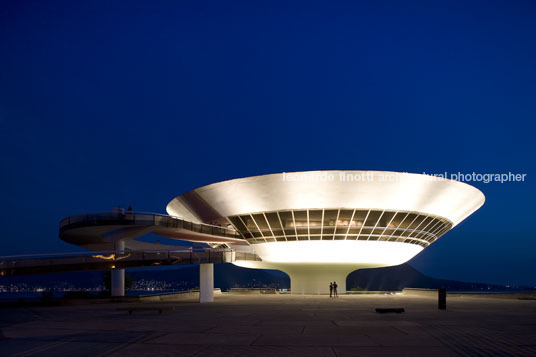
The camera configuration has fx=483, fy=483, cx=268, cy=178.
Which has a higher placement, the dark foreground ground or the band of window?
the band of window

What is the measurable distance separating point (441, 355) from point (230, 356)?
3573mm

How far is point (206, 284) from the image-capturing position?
30.5 meters

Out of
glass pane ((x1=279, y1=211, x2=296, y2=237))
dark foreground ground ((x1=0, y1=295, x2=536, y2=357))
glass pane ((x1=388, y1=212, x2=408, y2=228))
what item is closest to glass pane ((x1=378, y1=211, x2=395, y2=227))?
glass pane ((x1=388, y1=212, x2=408, y2=228))

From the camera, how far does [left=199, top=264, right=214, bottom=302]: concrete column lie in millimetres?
30297

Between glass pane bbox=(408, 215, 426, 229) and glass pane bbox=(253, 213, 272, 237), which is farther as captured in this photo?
glass pane bbox=(408, 215, 426, 229)

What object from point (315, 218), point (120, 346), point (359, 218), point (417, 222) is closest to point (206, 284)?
point (315, 218)

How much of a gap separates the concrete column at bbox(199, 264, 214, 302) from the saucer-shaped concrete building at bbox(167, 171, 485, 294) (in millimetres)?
7626

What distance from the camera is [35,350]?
29.6 feet

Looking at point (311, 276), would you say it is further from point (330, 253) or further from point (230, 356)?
point (230, 356)

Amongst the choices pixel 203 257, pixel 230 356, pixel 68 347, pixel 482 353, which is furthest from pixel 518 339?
pixel 203 257

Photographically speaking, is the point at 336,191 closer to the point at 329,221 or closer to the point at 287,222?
the point at 329,221

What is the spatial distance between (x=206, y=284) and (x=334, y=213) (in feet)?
36.9

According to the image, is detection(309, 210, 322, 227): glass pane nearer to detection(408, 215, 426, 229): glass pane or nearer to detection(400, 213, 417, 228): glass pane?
detection(400, 213, 417, 228): glass pane

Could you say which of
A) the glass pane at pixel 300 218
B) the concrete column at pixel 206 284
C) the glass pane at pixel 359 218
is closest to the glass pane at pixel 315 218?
the glass pane at pixel 300 218
